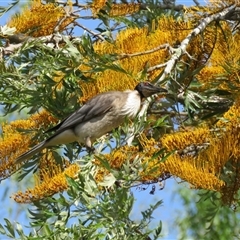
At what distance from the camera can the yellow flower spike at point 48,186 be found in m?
3.71

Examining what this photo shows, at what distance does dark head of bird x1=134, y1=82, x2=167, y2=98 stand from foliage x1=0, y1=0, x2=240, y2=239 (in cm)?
4

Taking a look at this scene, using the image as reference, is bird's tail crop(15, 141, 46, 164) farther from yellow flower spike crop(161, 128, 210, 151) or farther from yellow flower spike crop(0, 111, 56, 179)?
yellow flower spike crop(161, 128, 210, 151)

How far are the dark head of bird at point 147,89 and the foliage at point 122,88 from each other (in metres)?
0.04

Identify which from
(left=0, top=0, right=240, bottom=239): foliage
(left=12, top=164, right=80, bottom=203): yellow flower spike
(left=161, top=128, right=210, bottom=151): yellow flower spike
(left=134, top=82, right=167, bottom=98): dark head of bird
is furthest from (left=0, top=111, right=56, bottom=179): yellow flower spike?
(left=161, top=128, right=210, bottom=151): yellow flower spike

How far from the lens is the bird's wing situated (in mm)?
4166

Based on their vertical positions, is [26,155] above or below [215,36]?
below

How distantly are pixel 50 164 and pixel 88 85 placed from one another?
464 millimetres

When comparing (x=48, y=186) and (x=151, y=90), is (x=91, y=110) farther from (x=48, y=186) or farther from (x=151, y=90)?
(x=48, y=186)

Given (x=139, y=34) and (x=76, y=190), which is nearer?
(x=76, y=190)

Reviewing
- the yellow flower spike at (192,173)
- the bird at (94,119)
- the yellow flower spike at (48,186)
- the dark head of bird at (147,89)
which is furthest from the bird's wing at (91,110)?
the yellow flower spike at (192,173)

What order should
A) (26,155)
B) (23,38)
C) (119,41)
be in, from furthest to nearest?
(23,38) → (26,155) → (119,41)

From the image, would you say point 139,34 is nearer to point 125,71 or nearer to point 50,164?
point 125,71

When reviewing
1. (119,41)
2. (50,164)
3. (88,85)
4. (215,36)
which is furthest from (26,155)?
(215,36)

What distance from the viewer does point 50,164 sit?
14.4 ft
